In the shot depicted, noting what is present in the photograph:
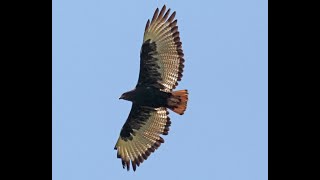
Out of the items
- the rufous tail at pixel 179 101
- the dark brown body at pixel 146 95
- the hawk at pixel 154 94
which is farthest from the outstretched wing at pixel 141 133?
the rufous tail at pixel 179 101

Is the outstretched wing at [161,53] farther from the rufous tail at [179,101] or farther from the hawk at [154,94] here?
the rufous tail at [179,101]

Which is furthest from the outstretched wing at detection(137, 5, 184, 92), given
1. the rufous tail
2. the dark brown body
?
the rufous tail

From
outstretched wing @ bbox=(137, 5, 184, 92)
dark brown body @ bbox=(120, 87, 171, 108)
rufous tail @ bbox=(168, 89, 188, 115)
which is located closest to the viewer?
rufous tail @ bbox=(168, 89, 188, 115)

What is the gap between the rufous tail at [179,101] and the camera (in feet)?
32.8

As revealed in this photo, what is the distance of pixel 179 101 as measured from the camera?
32.9ft

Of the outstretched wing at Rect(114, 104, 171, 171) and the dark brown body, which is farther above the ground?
the dark brown body

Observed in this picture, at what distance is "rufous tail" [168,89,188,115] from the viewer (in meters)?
9.99

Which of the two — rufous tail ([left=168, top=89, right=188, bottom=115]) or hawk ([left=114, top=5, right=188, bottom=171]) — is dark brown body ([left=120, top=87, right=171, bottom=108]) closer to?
hawk ([left=114, top=5, right=188, bottom=171])

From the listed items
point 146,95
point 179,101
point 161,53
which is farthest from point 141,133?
point 161,53

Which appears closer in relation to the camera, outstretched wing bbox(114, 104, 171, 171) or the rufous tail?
the rufous tail

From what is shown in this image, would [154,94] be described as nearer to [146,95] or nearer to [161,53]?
[146,95]
